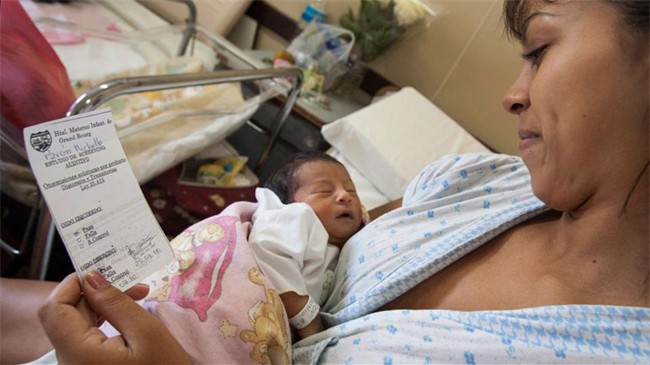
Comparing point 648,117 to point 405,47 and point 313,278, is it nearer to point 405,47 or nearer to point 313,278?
point 313,278

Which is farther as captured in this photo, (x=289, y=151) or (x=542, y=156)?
(x=289, y=151)


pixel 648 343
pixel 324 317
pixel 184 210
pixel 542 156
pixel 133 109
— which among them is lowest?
pixel 184 210

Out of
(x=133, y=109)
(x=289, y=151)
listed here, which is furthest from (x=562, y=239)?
(x=289, y=151)

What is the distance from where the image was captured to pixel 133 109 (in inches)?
70.6

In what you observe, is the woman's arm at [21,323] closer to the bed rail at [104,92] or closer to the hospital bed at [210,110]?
the bed rail at [104,92]

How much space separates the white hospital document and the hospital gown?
0.41m

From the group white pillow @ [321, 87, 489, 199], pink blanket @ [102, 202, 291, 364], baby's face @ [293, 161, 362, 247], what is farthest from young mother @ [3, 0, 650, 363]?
white pillow @ [321, 87, 489, 199]

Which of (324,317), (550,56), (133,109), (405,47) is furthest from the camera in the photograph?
(405,47)

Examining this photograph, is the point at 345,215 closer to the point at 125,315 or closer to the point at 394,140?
the point at 125,315

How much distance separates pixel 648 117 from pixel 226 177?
5.61ft

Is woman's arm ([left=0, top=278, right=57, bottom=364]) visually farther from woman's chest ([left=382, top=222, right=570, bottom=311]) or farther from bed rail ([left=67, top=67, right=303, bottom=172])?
woman's chest ([left=382, top=222, right=570, bottom=311])

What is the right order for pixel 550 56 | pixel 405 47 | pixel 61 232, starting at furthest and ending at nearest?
pixel 405 47 → pixel 550 56 → pixel 61 232

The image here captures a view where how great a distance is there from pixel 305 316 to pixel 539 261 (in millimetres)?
503

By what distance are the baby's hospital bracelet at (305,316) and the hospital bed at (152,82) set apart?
2.57ft
